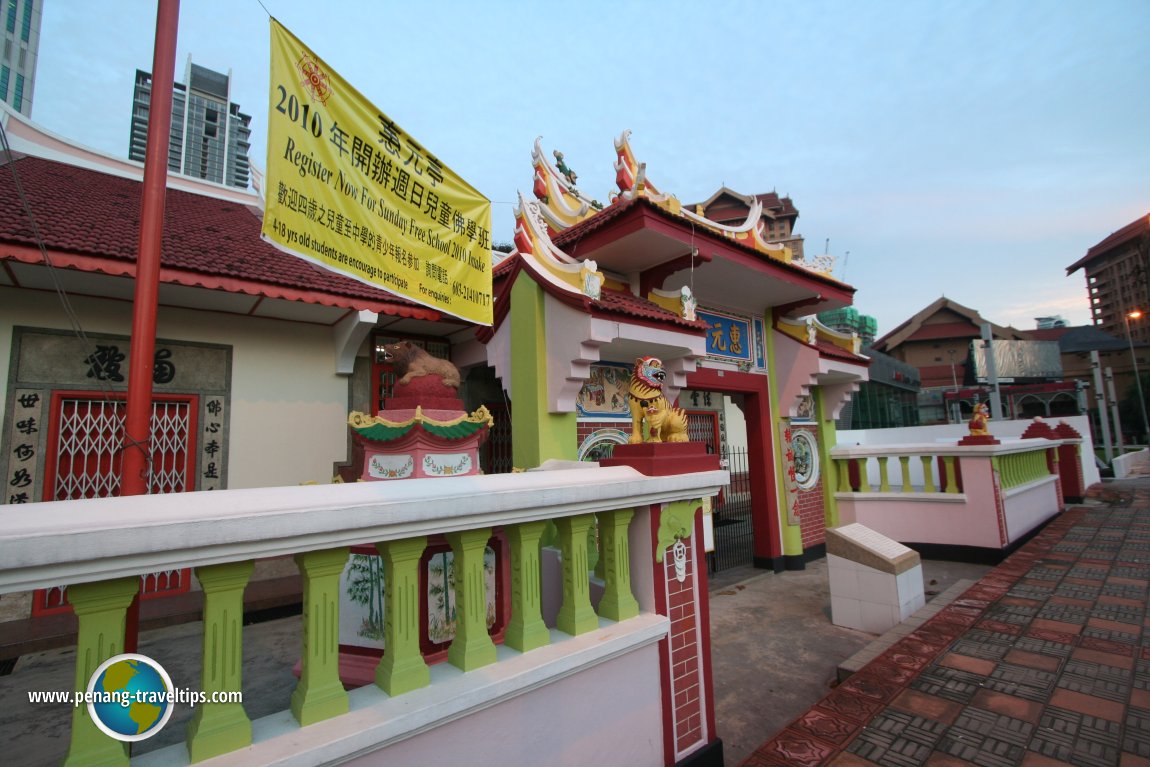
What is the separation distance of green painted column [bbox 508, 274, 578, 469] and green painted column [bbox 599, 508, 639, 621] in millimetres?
2711

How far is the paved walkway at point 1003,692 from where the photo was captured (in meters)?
3.06

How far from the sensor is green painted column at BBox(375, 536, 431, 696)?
189cm

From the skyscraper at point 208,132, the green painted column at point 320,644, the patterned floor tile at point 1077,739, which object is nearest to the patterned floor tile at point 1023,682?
the patterned floor tile at point 1077,739

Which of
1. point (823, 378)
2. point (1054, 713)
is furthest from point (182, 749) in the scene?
point (823, 378)

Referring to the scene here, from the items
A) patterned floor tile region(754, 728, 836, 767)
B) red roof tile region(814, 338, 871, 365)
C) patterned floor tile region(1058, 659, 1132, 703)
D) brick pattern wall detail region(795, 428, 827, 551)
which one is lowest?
patterned floor tile region(1058, 659, 1132, 703)

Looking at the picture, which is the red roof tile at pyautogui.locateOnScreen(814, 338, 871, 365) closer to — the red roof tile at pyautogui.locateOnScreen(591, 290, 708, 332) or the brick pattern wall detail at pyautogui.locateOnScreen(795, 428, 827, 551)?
the brick pattern wall detail at pyautogui.locateOnScreen(795, 428, 827, 551)

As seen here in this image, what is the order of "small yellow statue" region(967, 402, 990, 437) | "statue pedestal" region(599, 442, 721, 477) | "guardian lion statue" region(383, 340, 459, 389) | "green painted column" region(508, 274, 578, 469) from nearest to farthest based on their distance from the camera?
1. "statue pedestal" region(599, 442, 721, 477)
2. "guardian lion statue" region(383, 340, 459, 389)
3. "green painted column" region(508, 274, 578, 469)
4. "small yellow statue" region(967, 402, 990, 437)

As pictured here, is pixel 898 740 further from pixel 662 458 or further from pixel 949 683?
pixel 662 458

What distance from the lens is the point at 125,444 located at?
2119mm

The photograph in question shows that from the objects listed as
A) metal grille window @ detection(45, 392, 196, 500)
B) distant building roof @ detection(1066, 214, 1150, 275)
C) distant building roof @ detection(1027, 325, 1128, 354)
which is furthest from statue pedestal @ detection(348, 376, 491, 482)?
distant building roof @ detection(1066, 214, 1150, 275)

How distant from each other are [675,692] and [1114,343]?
53.0 meters

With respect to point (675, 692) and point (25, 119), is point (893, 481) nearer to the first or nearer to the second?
point (675, 692)

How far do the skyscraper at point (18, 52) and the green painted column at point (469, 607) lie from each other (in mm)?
56814

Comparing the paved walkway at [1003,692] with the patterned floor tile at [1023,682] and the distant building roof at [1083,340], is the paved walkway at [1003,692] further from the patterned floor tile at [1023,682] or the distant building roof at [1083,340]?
the distant building roof at [1083,340]
